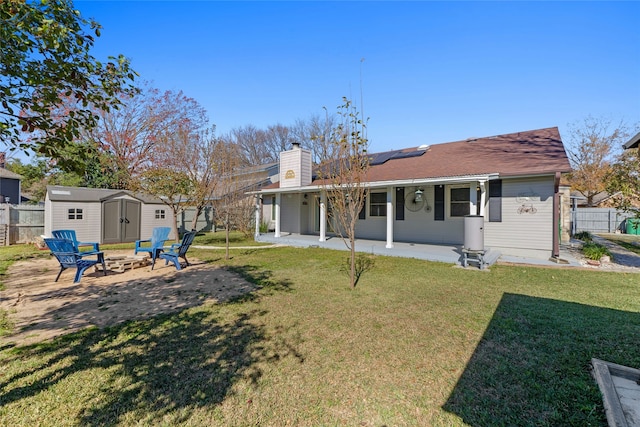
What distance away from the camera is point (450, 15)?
9.14m

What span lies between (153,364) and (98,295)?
339cm

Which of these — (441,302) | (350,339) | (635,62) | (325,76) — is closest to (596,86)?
(635,62)

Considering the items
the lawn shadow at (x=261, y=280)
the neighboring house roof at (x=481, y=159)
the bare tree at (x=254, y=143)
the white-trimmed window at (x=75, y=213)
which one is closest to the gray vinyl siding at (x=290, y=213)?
the neighboring house roof at (x=481, y=159)

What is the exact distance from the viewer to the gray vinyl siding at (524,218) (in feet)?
28.7

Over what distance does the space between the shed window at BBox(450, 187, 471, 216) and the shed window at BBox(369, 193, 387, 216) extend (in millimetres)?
2636

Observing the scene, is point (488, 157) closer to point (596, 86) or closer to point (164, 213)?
point (596, 86)

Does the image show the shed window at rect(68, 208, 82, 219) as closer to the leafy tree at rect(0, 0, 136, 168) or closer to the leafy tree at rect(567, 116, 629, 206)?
the leafy tree at rect(0, 0, 136, 168)

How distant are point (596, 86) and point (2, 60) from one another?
17199mm

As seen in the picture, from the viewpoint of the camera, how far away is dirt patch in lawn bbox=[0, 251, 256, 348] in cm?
418

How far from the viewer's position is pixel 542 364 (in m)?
3.05

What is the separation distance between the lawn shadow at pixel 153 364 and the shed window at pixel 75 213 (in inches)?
456

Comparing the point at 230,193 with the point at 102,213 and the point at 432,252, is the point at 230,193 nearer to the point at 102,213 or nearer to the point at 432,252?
the point at 102,213

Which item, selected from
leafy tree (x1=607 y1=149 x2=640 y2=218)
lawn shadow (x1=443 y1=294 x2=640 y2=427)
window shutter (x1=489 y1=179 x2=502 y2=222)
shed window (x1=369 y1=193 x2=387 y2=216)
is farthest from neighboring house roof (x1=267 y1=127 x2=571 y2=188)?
lawn shadow (x1=443 y1=294 x2=640 y2=427)

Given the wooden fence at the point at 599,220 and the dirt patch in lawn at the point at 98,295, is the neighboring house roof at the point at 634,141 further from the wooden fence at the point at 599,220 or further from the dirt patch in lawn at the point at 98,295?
the wooden fence at the point at 599,220
